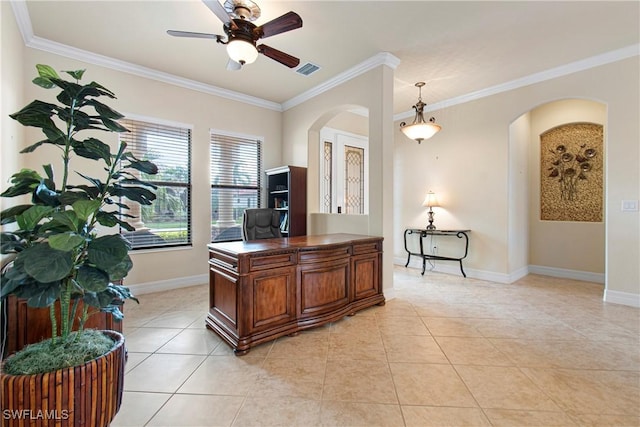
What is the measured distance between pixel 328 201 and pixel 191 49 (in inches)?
130

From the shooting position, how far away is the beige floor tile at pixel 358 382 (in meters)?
1.81

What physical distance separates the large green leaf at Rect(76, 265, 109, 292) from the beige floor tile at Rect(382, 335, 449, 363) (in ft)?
6.57

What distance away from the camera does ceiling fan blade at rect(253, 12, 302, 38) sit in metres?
2.19

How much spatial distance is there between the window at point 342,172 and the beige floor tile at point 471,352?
320cm

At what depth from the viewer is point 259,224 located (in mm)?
3855

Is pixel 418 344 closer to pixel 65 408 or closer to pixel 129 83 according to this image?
pixel 65 408

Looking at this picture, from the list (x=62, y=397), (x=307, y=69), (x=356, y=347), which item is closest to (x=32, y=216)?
(x=62, y=397)

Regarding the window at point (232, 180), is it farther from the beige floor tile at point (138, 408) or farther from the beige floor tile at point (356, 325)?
the beige floor tile at point (138, 408)

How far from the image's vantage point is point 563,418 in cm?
162

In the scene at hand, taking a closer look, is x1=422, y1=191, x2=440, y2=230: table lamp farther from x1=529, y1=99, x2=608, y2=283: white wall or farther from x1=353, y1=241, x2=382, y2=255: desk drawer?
x1=353, y1=241, x2=382, y2=255: desk drawer

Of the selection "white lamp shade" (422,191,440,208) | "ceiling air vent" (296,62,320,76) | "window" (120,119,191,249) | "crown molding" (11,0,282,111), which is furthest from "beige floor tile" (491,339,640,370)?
"crown molding" (11,0,282,111)

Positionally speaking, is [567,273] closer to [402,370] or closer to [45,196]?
[402,370]

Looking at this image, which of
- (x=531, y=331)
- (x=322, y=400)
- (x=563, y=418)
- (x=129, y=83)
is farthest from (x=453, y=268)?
(x=129, y=83)

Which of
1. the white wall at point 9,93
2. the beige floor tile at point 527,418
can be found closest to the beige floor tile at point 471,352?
the beige floor tile at point 527,418
